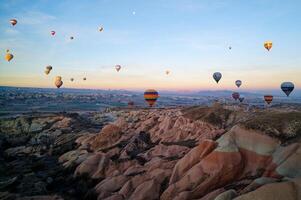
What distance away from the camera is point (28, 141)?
61.3 m

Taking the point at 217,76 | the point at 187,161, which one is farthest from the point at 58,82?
the point at 187,161

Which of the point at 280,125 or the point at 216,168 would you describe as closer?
the point at 216,168

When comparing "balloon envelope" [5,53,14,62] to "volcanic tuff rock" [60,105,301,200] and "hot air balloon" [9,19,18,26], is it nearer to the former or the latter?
"hot air balloon" [9,19,18,26]

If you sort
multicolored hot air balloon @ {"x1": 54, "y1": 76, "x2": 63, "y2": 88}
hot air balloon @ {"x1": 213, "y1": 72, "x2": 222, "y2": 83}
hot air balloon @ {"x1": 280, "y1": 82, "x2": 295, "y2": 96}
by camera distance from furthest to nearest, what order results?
multicolored hot air balloon @ {"x1": 54, "y1": 76, "x2": 63, "y2": 88}
hot air balloon @ {"x1": 213, "y1": 72, "x2": 222, "y2": 83}
hot air balloon @ {"x1": 280, "y1": 82, "x2": 295, "y2": 96}

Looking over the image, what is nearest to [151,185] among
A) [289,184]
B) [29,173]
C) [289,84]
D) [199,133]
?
[289,184]

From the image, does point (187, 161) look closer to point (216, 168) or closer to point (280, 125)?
point (216, 168)

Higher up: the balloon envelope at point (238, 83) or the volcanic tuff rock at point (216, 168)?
the balloon envelope at point (238, 83)

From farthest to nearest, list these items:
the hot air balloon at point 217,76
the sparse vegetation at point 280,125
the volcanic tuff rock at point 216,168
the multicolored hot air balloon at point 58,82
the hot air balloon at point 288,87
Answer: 1. the multicolored hot air balloon at point 58,82
2. the hot air balloon at point 217,76
3. the hot air balloon at point 288,87
4. the sparse vegetation at point 280,125
5. the volcanic tuff rock at point 216,168

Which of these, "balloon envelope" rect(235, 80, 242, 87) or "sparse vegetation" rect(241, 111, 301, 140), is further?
"balloon envelope" rect(235, 80, 242, 87)

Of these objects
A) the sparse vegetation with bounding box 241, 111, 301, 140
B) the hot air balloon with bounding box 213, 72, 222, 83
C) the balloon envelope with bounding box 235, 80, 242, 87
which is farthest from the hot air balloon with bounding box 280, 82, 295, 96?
the sparse vegetation with bounding box 241, 111, 301, 140

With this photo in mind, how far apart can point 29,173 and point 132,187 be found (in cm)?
1785

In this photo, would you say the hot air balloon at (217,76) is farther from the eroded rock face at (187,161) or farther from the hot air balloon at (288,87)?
the eroded rock face at (187,161)

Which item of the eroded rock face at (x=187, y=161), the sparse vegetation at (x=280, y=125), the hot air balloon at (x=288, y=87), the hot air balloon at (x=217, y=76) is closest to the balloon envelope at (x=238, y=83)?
the hot air balloon at (x=217, y=76)

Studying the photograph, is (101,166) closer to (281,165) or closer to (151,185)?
(151,185)
